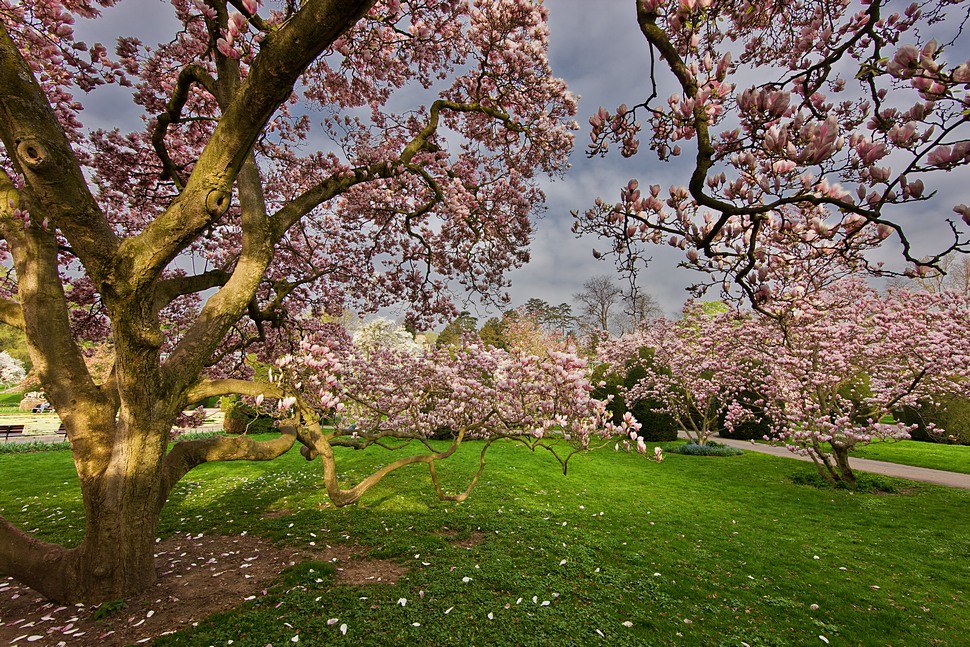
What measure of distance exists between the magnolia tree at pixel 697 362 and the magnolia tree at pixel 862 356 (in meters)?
1.46

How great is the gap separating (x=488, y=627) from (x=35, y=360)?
531 cm

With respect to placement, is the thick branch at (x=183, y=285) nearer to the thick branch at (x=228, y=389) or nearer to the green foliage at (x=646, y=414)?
the thick branch at (x=228, y=389)

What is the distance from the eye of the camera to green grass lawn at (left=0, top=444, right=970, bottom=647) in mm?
3984

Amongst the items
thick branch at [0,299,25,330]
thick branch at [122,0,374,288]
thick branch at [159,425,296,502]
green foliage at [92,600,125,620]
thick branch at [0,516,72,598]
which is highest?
thick branch at [122,0,374,288]

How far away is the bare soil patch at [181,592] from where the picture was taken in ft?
11.8

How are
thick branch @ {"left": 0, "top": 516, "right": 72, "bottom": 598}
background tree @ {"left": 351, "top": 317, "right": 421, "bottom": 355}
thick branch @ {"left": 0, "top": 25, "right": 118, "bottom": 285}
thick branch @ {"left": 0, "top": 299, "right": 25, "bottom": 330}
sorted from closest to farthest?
thick branch @ {"left": 0, "top": 25, "right": 118, "bottom": 285} < thick branch @ {"left": 0, "top": 516, "right": 72, "bottom": 598} < thick branch @ {"left": 0, "top": 299, "right": 25, "bottom": 330} < background tree @ {"left": 351, "top": 317, "right": 421, "bottom": 355}

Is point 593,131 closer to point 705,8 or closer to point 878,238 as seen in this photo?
point 705,8

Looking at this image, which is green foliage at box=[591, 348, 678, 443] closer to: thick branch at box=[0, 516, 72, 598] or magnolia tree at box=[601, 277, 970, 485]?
magnolia tree at box=[601, 277, 970, 485]

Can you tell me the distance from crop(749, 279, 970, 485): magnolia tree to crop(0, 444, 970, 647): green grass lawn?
1.64 metres

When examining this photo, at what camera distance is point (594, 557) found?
18.9ft

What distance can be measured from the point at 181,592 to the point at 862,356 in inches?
567

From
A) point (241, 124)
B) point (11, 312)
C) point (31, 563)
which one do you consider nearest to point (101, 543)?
point (31, 563)

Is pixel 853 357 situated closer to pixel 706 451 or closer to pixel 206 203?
pixel 706 451

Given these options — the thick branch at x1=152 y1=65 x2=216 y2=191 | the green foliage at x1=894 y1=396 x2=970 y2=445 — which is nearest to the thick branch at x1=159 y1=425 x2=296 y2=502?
the thick branch at x1=152 y1=65 x2=216 y2=191
